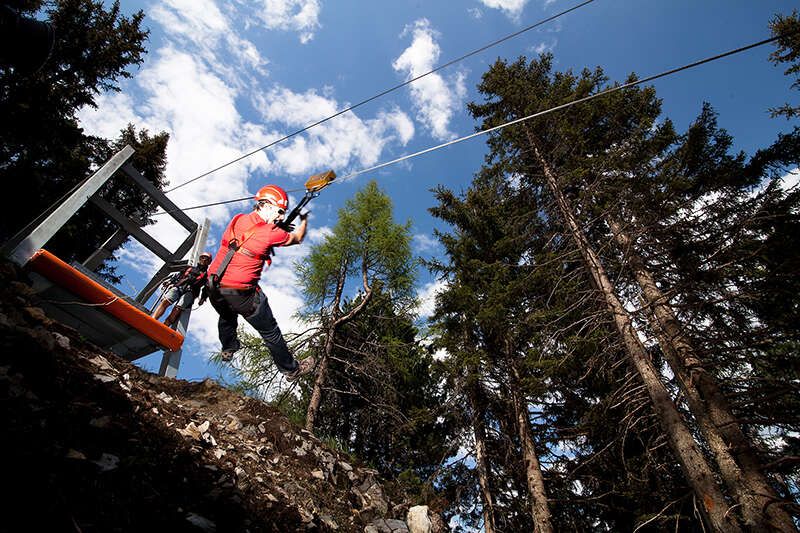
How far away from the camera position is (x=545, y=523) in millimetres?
7449

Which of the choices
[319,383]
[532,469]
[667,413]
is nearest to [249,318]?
[319,383]

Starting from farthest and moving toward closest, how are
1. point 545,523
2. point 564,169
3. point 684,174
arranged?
1. point 564,169
2. point 684,174
3. point 545,523

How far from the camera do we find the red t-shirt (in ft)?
14.5

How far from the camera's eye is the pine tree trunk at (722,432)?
15.8 feet

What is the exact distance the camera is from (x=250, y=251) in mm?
4488

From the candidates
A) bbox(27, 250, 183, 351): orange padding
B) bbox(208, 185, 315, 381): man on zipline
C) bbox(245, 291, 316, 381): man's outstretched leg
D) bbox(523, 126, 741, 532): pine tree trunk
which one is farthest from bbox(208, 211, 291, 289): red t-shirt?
bbox(523, 126, 741, 532): pine tree trunk

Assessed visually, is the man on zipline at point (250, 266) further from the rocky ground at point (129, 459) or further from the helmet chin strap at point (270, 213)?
the rocky ground at point (129, 459)

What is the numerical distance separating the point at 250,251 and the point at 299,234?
24.8 inches

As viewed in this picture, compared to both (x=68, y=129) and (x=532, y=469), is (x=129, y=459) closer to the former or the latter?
(x=532, y=469)

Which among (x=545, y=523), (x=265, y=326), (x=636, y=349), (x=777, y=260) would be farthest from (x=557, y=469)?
(x=265, y=326)

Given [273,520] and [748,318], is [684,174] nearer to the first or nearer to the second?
[748,318]

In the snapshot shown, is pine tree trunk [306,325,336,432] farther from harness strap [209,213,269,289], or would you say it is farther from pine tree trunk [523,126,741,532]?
pine tree trunk [523,126,741,532]

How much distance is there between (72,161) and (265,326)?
484 inches

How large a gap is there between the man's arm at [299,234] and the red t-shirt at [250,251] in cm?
4
